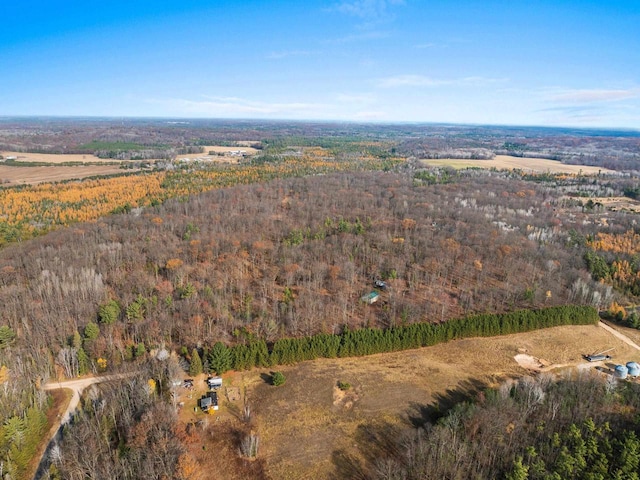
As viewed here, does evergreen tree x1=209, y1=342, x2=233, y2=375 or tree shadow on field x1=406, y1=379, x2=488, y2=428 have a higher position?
evergreen tree x1=209, y1=342, x2=233, y2=375

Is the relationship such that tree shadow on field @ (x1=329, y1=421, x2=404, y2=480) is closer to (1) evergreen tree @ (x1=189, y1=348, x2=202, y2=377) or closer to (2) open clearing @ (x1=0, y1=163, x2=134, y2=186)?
(1) evergreen tree @ (x1=189, y1=348, x2=202, y2=377)

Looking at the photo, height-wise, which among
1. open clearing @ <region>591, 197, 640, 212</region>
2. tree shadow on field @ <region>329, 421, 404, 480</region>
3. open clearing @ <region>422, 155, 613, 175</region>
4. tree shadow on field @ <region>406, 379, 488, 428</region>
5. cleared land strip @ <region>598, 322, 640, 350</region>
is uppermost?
open clearing @ <region>422, 155, 613, 175</region>

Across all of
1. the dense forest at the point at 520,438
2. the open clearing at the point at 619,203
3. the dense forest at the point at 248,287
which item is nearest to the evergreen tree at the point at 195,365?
the dense forest at the point at 248,287

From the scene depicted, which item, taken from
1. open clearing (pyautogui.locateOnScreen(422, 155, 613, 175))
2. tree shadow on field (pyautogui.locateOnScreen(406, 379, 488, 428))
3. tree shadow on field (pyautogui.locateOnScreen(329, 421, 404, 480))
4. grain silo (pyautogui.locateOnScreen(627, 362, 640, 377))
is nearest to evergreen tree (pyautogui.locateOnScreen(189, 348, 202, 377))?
tree shadow on field (pyautogui.locateOnScreen(329, 421, 404, 480))

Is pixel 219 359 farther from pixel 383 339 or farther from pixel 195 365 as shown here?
pixel 383 339

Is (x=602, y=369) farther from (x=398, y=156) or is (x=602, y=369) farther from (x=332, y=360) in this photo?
(x=398, y=156)

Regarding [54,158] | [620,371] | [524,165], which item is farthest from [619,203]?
[54,158]

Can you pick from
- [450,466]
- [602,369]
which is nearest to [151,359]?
[450,466]
